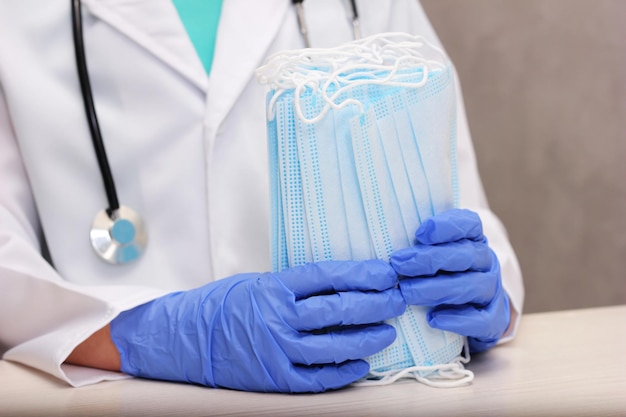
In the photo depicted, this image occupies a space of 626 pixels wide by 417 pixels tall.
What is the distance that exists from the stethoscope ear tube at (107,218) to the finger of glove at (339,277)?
31cm

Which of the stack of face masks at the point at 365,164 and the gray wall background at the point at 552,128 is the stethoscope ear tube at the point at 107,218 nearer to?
the stack of face masks at the point at 365,164

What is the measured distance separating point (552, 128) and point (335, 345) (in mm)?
1137

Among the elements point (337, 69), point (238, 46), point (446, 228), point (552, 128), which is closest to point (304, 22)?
point (238, 46)

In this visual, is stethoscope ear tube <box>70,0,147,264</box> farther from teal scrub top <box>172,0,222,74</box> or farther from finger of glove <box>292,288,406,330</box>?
finger of glove <box>292,288,406,330</box>

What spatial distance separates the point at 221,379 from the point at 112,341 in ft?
0.53

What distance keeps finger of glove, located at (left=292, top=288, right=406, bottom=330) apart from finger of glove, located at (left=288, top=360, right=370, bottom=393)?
4cm

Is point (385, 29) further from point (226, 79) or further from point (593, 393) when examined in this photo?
point (593, 393)

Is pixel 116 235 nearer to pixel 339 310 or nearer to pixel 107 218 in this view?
pixel 107 218

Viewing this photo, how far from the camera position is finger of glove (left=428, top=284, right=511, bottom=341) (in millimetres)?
821

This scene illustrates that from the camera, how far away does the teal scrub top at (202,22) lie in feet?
3.61

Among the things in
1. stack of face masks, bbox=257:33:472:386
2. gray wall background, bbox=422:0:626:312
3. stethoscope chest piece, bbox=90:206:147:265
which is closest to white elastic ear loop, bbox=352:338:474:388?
stack of face masks, bbox=257:33:472:386

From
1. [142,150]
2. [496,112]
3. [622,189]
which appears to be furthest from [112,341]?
[622,189]

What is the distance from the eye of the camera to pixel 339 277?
2.59 ft

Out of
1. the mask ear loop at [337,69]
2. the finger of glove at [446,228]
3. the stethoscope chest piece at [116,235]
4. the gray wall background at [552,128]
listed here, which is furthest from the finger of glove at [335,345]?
the gray wall background at [552,128]
